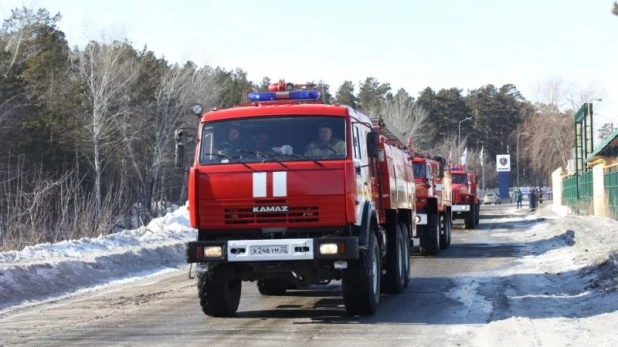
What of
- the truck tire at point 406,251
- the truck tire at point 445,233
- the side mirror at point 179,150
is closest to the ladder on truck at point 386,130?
the truck tire at point 406,251

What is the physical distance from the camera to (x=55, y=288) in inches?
592

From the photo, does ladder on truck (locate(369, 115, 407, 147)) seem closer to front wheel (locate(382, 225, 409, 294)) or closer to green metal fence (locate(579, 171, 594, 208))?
front wheel (locate(382, 225, 409, 294))

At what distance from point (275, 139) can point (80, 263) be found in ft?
25.6

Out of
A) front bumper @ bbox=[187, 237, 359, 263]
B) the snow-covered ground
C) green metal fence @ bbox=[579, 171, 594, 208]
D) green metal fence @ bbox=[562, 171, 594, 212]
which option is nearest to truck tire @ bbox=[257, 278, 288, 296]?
the snow-covered ground

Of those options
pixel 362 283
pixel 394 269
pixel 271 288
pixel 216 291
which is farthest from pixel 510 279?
pixel 216 291

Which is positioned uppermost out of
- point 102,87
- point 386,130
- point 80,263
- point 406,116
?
point 406,116

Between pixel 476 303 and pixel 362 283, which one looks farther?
pixel 476 303

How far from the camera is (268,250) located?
33.9 ft

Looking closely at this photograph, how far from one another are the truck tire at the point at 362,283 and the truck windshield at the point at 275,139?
143 cm

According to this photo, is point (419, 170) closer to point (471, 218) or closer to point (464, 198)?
point (464, 198)

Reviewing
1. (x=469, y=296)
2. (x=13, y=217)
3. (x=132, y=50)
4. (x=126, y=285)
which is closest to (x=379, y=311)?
(x=469, y=296)

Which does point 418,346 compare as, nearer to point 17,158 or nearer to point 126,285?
point 126,285

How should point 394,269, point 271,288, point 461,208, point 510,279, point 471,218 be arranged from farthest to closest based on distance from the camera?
1. point 471,218
2. point 461,208
3. point 510,279
4. point 271,288
5. point 394,269

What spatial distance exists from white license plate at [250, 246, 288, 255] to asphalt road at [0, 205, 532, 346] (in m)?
0.97
